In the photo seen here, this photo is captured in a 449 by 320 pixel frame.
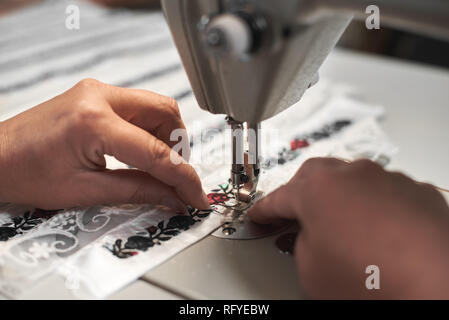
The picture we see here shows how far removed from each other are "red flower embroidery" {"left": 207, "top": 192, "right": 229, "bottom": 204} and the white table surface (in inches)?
3.5

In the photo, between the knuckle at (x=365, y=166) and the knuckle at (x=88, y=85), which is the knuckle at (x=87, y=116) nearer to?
the knuckle at (x=88, y=85)

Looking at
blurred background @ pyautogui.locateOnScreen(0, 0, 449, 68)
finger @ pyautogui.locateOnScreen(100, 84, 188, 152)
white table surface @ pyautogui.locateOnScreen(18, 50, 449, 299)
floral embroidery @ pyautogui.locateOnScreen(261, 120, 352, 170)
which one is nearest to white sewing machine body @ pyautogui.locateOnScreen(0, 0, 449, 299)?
white table surface @ pyautogui.locateOnScreen(18, 50, 449, 299)

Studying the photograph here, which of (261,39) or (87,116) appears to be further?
(87,116)

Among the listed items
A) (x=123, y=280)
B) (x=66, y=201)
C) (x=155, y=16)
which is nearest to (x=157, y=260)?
(x=123, y=280)

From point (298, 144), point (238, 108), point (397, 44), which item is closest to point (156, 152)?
point (238, 108)

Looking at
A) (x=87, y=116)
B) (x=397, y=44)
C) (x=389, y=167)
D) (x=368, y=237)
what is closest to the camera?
(x=368, y=237)

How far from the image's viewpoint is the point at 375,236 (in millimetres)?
490

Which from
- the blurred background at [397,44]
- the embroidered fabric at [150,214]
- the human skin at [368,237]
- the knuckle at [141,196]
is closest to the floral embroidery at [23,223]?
the embroidered fabric at [150,214]

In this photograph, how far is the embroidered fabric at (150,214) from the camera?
0.56 meters

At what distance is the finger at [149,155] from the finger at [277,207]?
9 cm

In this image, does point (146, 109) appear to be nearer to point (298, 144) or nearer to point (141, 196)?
point (141, 196)

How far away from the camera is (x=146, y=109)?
700 mm

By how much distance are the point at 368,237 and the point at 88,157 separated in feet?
1.21

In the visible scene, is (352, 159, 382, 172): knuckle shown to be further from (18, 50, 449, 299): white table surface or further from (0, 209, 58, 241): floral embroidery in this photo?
(0, 209, 58, 241): floral embroidery
